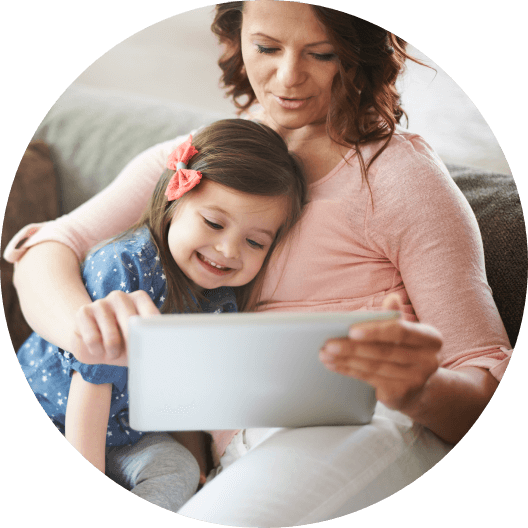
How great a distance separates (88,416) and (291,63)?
0.51 metres

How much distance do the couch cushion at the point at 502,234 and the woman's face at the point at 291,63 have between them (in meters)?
0.21

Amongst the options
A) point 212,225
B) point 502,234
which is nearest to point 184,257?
point 212,225

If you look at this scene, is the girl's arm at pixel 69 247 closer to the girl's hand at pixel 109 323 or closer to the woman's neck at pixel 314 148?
the girl's hand at pixel 109 323

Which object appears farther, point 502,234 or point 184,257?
point 502,234

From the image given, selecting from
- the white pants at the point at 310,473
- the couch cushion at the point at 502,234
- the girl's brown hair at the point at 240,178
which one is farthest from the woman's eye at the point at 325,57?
the white pants at the point at 310,473

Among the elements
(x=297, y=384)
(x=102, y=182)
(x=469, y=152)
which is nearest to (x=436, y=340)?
(x=297, y=384)

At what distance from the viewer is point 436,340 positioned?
0.72 metres

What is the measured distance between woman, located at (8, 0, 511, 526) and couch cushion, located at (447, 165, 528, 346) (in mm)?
48

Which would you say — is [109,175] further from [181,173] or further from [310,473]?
[310,473]

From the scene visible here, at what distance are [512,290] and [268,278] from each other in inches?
13.7

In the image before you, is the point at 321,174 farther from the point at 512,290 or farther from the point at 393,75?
the point at 512,290

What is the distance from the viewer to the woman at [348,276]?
2.46ft

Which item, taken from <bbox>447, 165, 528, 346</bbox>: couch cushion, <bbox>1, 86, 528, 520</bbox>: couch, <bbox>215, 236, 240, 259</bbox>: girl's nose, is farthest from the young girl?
<bbox>447, 165, 528, 346</bbox>: couch cushion

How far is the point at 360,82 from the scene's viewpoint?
80 cm
